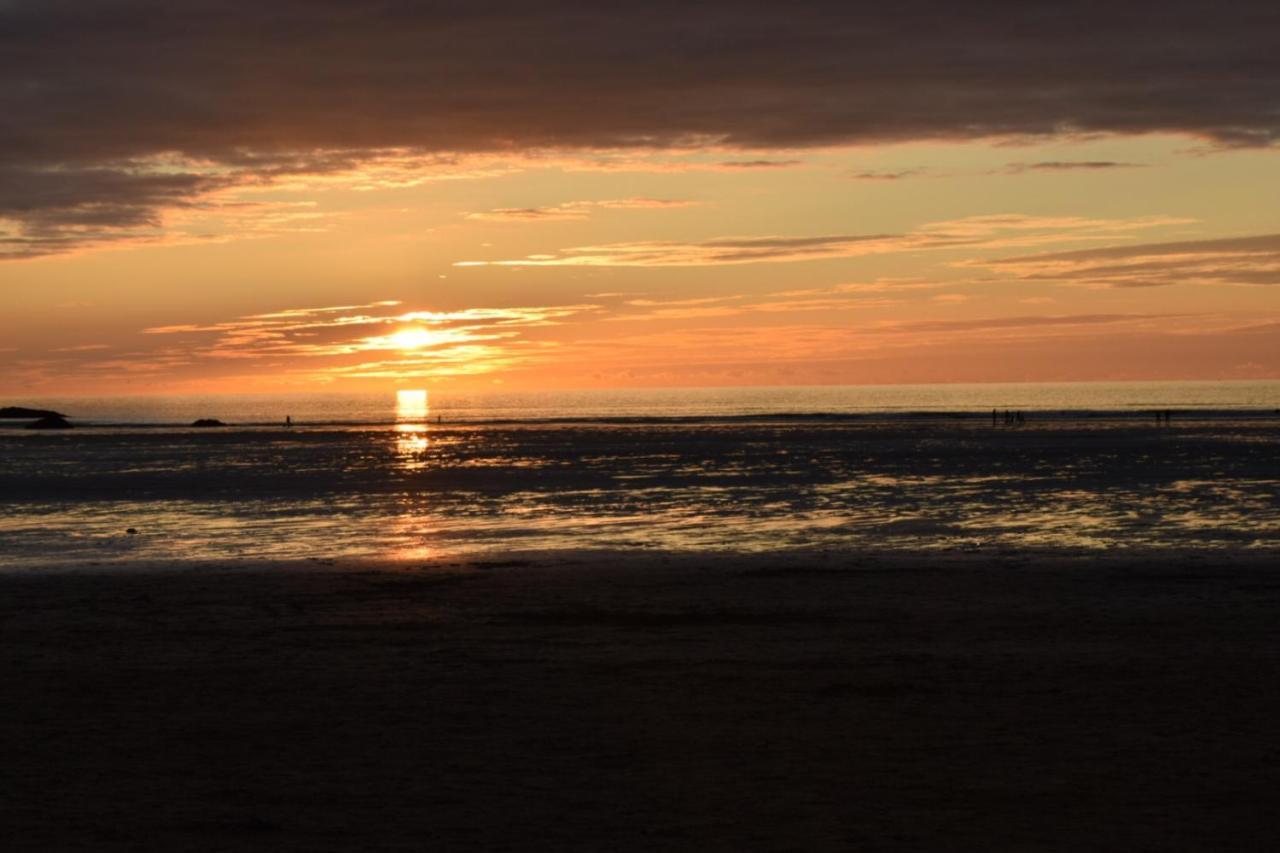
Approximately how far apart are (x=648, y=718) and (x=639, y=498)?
1155 inches

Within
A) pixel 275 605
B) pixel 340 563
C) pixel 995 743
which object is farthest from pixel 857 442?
pixel 995 743

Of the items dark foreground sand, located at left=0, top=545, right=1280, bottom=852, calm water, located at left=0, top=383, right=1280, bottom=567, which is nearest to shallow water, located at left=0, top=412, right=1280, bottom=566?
calm water, located at left=0, top=383, right=1280, bottom=567

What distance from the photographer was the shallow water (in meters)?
29.8

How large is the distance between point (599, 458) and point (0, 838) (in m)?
60.9

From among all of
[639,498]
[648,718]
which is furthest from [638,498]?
[648,718]

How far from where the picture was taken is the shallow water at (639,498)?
97.6 feet

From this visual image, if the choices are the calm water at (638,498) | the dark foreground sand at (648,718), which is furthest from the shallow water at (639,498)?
the dark foreground sand at (648,718)

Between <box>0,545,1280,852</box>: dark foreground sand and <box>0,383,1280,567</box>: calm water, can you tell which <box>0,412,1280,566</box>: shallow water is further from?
<box>0,545,1280,852</box>: dark foreground sand

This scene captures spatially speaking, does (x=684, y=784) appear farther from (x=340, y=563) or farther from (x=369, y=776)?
(x=340, y=563)

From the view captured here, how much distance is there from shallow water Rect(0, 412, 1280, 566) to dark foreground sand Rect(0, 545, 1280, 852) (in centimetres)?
796

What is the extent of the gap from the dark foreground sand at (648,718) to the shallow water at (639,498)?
26.1 ft

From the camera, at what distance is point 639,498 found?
42.0 meters

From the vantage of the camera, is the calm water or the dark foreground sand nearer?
the dark foreground sand

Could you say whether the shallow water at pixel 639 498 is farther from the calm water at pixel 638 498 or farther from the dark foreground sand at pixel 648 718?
the dark foreground sand at pixel 648 718
